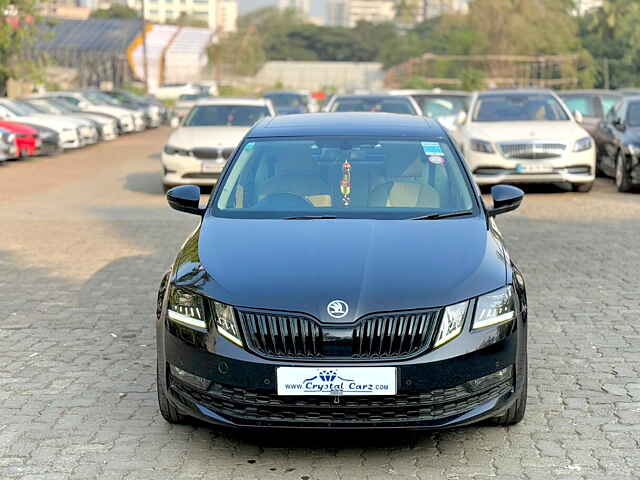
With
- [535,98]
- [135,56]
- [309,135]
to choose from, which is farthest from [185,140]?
[135,56]

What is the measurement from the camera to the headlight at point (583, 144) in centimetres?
1731

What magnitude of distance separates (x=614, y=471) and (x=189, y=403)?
1.88 meters

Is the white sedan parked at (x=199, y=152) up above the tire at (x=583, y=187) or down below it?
above

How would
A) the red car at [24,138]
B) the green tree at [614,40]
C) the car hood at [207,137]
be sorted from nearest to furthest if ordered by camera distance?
the car hood at [207,137]
the red car at [24,138]
the green tree at [614,40]

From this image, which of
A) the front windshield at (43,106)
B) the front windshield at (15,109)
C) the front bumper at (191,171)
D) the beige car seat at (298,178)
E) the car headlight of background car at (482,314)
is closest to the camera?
the car headlight of background car at (482,314)

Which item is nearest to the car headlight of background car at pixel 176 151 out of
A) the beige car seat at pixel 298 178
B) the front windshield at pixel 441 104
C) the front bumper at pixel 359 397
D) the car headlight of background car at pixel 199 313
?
the front windshield at pixel 441 104

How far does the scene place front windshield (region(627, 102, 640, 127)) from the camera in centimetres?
1850

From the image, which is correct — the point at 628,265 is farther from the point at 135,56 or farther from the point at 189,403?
the point at 135,56

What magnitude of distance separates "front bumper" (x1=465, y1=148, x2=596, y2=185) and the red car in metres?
11.1

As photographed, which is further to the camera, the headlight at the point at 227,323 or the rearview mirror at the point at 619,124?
the rearview mirror at the point at 619,124

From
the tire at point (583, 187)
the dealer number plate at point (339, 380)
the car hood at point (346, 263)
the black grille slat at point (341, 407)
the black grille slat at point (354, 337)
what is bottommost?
the tire at point (583, 187)

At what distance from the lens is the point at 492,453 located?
5.55 metres

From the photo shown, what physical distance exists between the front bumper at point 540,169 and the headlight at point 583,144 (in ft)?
0.16

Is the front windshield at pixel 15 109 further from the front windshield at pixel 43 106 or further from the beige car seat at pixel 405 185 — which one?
the beige car seat at pixel 405 185
